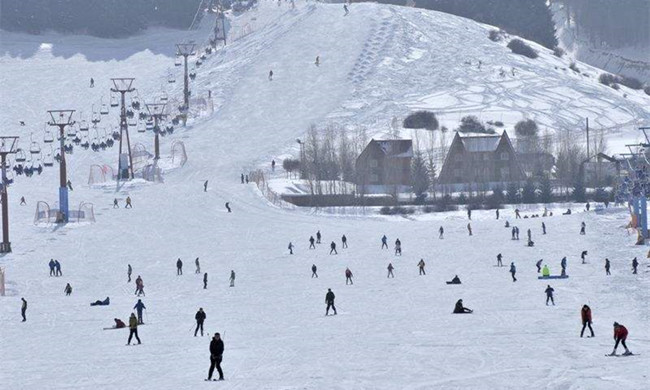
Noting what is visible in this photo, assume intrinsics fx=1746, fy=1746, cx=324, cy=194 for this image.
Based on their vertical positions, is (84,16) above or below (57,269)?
above

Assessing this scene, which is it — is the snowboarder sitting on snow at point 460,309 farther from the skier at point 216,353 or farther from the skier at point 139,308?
the skier at point 216,353

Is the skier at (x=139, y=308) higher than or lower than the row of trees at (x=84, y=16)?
lower

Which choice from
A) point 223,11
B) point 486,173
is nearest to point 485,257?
point 486,173

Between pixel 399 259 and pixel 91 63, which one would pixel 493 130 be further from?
pixel 399 259

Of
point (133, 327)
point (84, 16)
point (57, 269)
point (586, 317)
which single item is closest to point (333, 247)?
point (57, 269)

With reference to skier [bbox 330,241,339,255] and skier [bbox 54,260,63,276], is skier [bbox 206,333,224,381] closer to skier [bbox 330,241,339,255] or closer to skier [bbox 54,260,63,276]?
skier [bbox 54,260,63,276]

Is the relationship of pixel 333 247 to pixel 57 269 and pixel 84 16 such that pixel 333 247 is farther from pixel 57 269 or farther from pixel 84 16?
pixel 84 16

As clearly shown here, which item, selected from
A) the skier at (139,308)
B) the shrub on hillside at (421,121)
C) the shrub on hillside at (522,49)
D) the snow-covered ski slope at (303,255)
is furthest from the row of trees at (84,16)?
the skier at (139,308)
